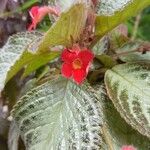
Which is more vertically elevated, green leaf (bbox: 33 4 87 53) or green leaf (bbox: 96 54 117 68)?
green leaf (bbox: 33 4 87 53)

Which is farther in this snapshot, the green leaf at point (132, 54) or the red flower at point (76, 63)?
the green leaf at point (132, 54)

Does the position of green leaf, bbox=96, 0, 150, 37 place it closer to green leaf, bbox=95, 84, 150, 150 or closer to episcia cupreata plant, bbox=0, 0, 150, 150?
episcia cupreata plant, bbox=0, 0, 150, 150

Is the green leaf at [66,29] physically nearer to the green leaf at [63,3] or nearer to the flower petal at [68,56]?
the flower petal at [68,56]

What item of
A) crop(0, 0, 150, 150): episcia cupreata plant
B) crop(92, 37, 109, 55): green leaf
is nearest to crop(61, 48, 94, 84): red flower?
crop(0, 0, 150, 150): episcia cupreata plant

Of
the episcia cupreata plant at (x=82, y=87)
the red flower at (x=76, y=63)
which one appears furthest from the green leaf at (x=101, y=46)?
the red flower at (x=76, y=63)

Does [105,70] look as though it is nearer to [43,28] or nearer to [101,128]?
[101,128]

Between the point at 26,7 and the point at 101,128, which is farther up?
the point at 26,7

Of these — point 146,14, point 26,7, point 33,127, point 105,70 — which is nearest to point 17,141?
point 33,127

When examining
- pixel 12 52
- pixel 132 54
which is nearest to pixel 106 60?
pixel 132 54
